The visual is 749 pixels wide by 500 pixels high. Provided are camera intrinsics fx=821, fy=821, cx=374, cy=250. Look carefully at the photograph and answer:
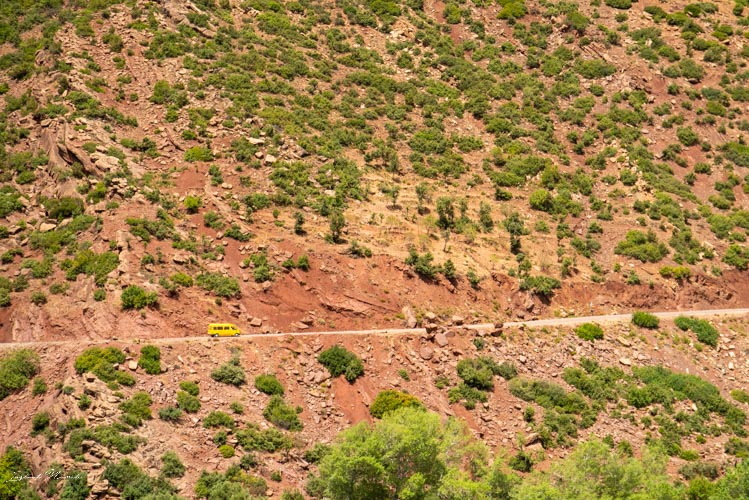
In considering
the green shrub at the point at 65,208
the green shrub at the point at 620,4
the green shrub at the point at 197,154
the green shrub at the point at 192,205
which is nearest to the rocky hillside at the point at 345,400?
the green shrub at the point at 192,205

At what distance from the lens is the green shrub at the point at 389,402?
4641 centimetres

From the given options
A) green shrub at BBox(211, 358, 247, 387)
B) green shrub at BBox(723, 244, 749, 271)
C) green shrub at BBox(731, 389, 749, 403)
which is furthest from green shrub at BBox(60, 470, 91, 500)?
green shrub at BBox(723, 244, 749, 271)

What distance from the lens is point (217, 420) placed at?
4256 cm

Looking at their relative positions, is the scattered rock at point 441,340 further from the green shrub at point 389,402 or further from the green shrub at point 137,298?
the green shrub at point 137,298

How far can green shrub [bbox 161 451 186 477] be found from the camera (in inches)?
1518

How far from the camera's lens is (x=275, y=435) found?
42750 mm

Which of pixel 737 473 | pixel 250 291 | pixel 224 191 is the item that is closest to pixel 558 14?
pixel 224 191

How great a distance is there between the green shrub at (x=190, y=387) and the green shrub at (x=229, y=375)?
151 cm

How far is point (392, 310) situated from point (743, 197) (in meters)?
38.4

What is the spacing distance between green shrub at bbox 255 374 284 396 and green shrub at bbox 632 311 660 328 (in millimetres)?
26625

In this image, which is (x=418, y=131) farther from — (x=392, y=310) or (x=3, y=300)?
(x=3, y=300)

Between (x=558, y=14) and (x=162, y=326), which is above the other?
(x=558, y=14)

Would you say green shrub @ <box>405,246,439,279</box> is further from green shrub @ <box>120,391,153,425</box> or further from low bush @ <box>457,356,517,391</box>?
green shrub @ <box>120,391,153,425</box>

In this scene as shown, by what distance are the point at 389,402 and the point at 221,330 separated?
36.2ft
